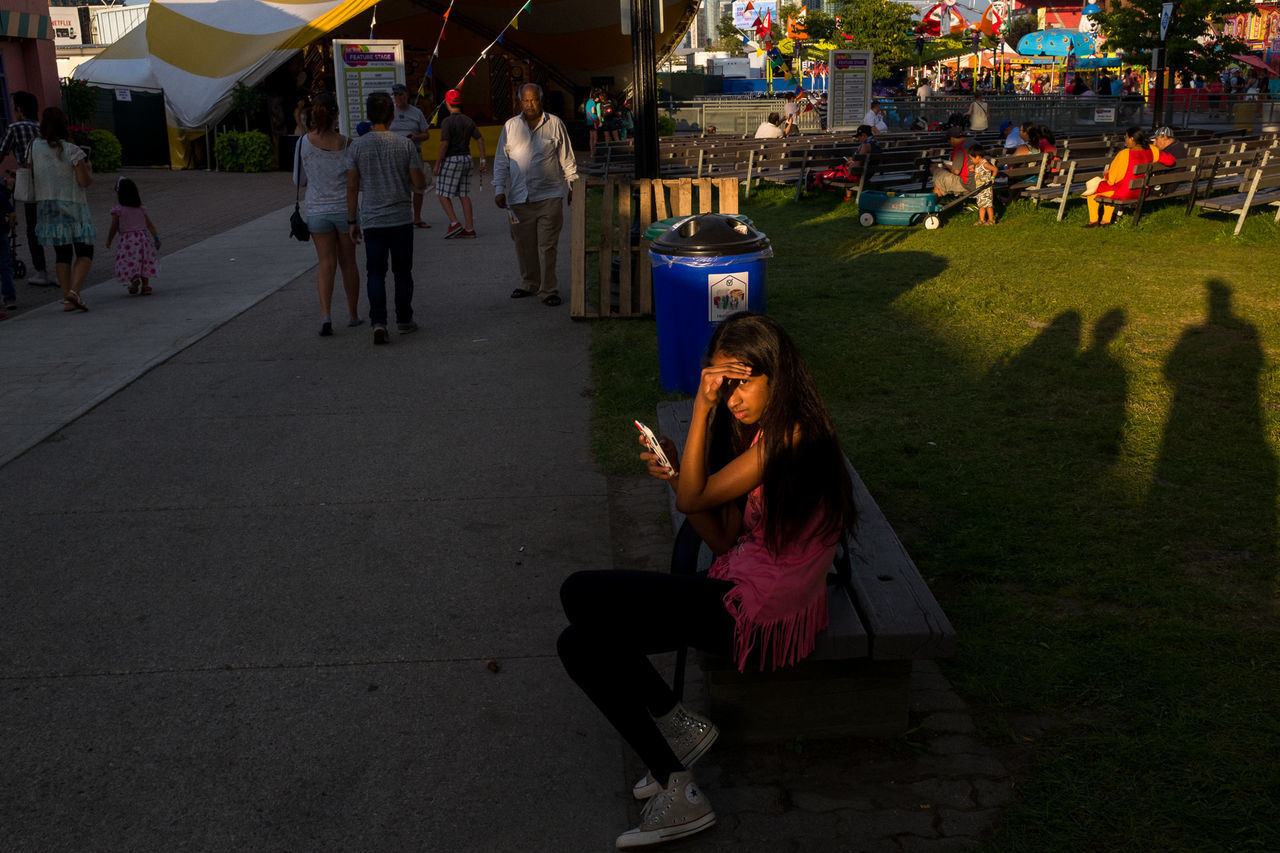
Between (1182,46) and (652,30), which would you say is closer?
(652,30)

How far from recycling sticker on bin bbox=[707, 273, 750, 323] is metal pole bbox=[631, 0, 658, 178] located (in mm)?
3128

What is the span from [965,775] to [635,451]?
10.2 feet

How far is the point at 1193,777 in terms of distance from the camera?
311cm

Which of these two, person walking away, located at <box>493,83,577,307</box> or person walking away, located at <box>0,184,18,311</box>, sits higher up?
person walking away, located at <box>493,83,577,307</box>

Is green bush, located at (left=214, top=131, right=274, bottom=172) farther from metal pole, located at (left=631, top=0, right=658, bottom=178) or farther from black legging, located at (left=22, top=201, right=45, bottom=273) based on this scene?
metal pole, located at (left=631, top=0, right=658, bottom=178)

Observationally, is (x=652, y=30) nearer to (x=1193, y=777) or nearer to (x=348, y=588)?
(x=348, y=588)

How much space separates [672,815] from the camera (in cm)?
295

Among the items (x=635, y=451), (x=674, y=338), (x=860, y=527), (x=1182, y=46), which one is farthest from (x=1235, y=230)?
(x=1182, y=46)

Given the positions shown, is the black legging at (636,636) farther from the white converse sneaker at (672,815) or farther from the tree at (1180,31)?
the tree at (1180,31)

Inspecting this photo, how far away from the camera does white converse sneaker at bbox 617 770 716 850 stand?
9.63ft

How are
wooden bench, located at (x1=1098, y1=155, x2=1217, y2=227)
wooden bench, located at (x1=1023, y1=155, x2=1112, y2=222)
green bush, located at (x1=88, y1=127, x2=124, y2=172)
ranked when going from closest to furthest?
wooden bench, located at (x1=1098, y1=155, x2=1217, y2=227) → wooden bench, located at (x1=1023, y1=155, x2=1112, y2=222) → green bush, located at (x1=88, y1=127, x2=124, y2=172)

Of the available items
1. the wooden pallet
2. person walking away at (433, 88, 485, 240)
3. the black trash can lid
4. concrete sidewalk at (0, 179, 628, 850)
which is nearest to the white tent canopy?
person walking away at (433, 88, 485, 240)

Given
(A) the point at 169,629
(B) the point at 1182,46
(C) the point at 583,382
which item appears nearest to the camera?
(A) the point at 169,629

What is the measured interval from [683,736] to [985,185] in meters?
12.6
